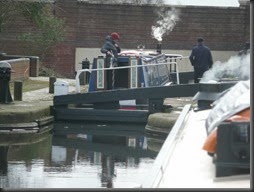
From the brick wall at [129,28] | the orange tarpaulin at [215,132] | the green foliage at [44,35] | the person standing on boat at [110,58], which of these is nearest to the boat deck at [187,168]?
the orange tarpaulin at [215,132]

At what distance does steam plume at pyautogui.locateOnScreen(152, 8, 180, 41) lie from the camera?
34.1m

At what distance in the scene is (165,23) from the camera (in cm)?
3456

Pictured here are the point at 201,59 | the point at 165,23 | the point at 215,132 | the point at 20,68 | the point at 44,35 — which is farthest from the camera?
the point at 165,23

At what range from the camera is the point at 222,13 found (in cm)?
3450

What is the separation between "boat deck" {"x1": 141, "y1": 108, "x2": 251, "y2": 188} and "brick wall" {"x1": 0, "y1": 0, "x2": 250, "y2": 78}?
26.9 meters

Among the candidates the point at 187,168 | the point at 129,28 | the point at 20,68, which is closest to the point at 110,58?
the point at 20,68

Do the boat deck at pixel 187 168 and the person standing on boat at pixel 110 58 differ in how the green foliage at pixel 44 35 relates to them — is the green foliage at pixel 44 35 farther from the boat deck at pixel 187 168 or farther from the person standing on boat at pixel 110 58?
the boat deck at pixel 187 168

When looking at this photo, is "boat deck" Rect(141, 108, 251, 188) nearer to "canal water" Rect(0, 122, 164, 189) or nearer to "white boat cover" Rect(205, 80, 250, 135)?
"white boat cover" Rect(205, 80, 250, 135)

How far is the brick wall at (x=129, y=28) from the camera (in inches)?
1319

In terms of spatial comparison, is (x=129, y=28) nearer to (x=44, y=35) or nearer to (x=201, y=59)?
(x=44, y=35)

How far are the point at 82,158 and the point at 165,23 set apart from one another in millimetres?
22325

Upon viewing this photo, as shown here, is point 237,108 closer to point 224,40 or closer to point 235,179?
point 235,179

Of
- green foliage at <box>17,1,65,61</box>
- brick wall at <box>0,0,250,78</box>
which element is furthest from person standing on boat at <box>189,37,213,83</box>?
brick wall at <box>0,0,250,78</box>

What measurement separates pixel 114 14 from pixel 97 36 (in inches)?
48.3
